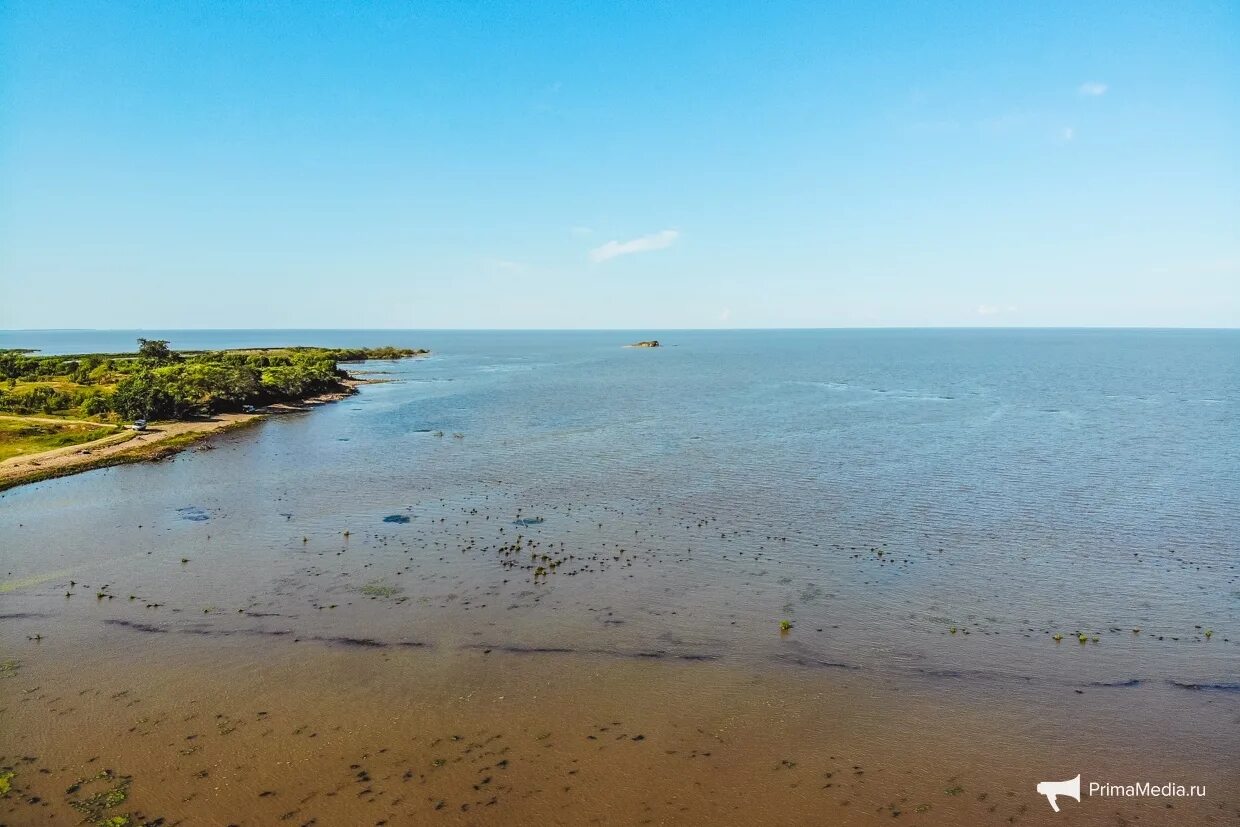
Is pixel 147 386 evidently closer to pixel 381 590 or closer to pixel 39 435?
pixel 39 435

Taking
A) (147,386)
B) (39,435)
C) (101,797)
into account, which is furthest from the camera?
(147,386)

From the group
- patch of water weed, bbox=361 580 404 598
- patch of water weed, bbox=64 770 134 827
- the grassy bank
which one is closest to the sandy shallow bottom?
patch of water weed, bbox=64 770 134 827

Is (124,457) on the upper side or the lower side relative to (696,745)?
upper

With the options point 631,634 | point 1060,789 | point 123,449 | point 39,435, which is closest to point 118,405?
point 39,435

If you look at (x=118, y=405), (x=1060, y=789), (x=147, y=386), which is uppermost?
(x=147, y=386)

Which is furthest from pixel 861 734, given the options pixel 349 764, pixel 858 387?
pixel 858 387

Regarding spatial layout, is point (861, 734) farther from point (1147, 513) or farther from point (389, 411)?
point (389, 411)

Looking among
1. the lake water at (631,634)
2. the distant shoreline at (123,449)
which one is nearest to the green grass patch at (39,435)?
the distant shoreline at (123,449)
